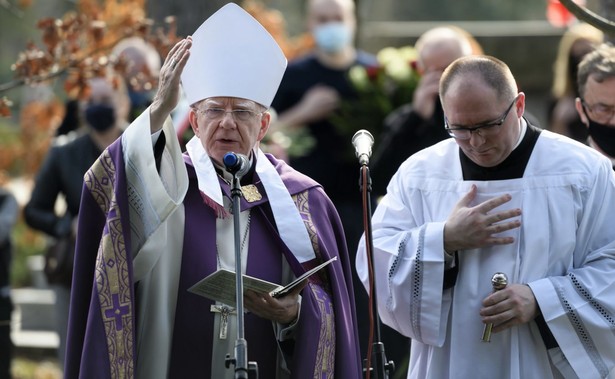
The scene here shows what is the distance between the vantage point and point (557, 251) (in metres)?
5.74

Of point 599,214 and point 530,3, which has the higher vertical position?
point 530,3

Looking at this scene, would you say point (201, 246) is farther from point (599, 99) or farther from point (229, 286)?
point (599, 99)

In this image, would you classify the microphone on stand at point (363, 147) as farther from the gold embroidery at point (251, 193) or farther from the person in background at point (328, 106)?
the person in background at point (328, 106)

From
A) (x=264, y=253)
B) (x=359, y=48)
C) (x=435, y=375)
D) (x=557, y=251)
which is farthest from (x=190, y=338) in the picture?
(x=359, y=48)

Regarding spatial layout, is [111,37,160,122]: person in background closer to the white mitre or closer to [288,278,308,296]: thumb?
the white mitre

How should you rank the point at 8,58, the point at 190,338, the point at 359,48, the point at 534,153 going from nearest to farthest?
the point at 190,338 < the point at 534,153 < the point at 359,48 < the point at 8,58

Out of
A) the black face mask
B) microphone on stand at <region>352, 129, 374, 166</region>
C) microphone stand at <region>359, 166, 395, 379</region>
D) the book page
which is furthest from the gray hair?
the black face mask

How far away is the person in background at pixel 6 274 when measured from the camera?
8961mm

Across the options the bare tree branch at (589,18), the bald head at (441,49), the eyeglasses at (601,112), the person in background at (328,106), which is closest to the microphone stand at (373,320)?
the bare tree branch at (589,18)

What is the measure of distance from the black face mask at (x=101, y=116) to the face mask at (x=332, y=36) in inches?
78.5

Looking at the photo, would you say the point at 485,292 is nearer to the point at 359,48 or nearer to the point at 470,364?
the point at 470,364

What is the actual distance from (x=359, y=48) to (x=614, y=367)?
8.88m

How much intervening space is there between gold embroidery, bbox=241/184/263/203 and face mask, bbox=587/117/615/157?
179 cm

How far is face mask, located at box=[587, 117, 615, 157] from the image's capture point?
644 centimetres
